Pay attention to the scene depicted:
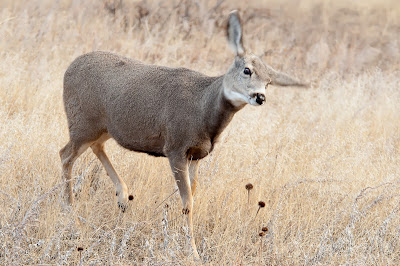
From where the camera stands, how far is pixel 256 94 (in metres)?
4.36

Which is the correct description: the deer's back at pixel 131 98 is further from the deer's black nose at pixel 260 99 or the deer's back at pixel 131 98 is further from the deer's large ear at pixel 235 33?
the deer's black nose at pixel 260 99

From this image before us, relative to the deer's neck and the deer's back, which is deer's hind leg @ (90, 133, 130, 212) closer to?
the deer's back

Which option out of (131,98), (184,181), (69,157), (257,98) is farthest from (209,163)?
(69,157)

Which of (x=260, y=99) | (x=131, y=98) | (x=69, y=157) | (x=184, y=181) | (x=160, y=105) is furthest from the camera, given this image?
(x=69, y=157)

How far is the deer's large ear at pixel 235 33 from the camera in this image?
480cm

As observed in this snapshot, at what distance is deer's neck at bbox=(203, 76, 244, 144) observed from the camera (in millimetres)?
4781

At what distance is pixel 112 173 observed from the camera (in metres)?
5.75

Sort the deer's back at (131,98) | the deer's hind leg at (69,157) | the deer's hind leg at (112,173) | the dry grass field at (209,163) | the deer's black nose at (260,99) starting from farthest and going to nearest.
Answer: the deer's hind leg at (69,157) → the deer's hind leg at (112,173) → the deer's back at (131,98) → the dry grass field at (209,163) → the deer's black nose at (260,99)

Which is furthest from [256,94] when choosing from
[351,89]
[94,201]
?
[351,89]

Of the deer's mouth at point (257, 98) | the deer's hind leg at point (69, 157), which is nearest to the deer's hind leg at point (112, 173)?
the deer's hind leg at point (69, 157)

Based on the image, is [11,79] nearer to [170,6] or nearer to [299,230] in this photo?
[299,230]

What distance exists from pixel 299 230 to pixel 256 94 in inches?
57.7

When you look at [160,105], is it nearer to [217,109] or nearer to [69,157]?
[217,109]

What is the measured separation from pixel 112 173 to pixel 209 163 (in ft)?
A: 3.36
